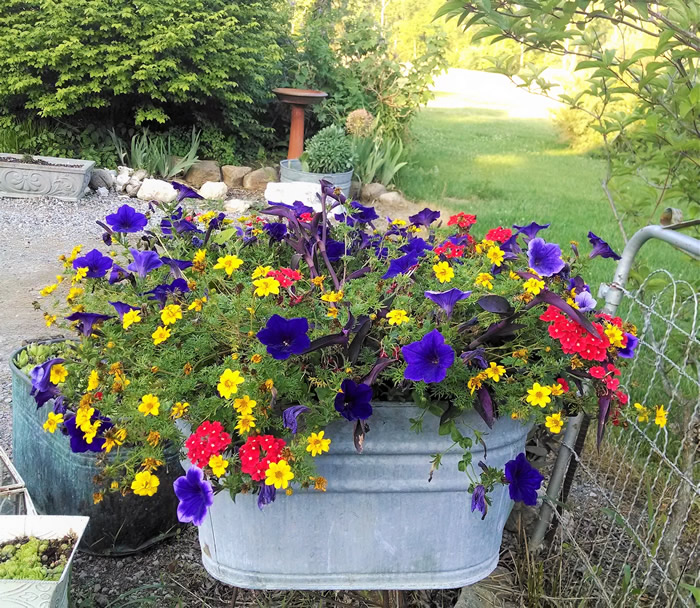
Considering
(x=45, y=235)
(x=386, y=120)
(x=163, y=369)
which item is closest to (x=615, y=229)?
(x=386, y=120)

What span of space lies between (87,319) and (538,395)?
0.78m

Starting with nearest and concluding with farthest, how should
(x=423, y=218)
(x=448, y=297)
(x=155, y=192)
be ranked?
(x=448, y=297), (x=423, y=218), (x=155, y=192)

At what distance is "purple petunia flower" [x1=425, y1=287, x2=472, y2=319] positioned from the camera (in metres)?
1.08

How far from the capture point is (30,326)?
3.44 m

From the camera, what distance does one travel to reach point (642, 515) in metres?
1.45

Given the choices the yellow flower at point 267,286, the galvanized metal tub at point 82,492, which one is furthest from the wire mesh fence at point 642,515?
the galvanized metal tub at point 82,492

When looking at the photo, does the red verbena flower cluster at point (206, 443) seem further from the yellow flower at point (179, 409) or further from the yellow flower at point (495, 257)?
the yellow flower at point (495, 257)

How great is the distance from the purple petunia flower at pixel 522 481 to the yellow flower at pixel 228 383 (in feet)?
1.57

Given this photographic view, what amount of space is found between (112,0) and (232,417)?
19.8ft

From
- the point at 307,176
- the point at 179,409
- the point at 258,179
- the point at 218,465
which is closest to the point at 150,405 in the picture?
the point at 179,409

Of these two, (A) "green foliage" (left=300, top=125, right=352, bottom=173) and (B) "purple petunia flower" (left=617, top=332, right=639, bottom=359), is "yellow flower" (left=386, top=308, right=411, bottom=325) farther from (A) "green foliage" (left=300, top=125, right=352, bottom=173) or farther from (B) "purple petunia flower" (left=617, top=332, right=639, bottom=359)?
(A) "green foliage" (left=300, top=125, right=352, bottom=173)

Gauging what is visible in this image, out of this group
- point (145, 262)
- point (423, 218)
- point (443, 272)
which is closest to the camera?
point (443, 272)

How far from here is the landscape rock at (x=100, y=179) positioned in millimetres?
6078

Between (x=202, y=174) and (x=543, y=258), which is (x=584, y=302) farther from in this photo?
(x=202, y=174)
